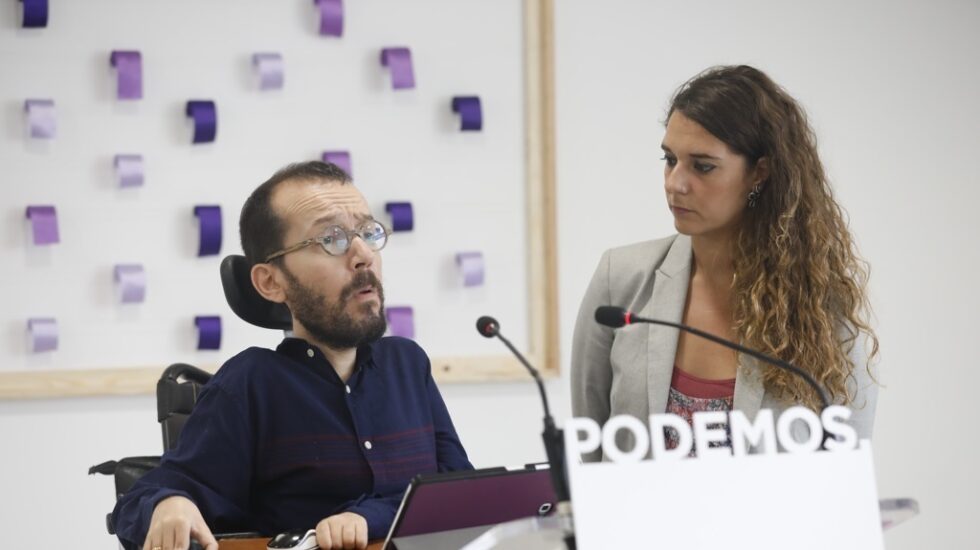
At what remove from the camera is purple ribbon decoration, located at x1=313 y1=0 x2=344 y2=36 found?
3576mm

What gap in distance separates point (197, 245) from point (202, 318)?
9.0 inches

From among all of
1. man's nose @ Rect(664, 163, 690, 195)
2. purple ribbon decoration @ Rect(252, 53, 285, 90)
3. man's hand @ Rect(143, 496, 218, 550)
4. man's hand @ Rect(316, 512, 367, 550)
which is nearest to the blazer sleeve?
man's nose @ Rect(664, 163, 690, 195)

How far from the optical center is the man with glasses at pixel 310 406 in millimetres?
1904

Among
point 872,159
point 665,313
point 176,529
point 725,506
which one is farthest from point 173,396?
point 872,159

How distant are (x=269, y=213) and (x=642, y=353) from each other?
0.77 m

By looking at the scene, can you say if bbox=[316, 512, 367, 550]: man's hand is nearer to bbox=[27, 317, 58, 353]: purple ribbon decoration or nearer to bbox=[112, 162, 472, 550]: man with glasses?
bbox=[112, 162, 472, 550]: man with glasses

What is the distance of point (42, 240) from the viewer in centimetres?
333

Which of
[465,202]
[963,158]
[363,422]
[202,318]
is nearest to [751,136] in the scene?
[363,422]

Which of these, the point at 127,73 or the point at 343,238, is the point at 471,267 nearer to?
the point at 127,73

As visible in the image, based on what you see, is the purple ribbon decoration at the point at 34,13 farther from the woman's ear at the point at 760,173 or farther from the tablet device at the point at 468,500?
the tablet device at the point at 468,500

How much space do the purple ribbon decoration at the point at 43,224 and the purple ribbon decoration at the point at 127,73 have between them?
1.33 feet

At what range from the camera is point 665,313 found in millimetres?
2256

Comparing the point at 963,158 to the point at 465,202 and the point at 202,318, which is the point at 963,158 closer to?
the point at 465,202

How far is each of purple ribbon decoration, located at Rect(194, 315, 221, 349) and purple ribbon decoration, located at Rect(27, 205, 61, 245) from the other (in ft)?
1.58
